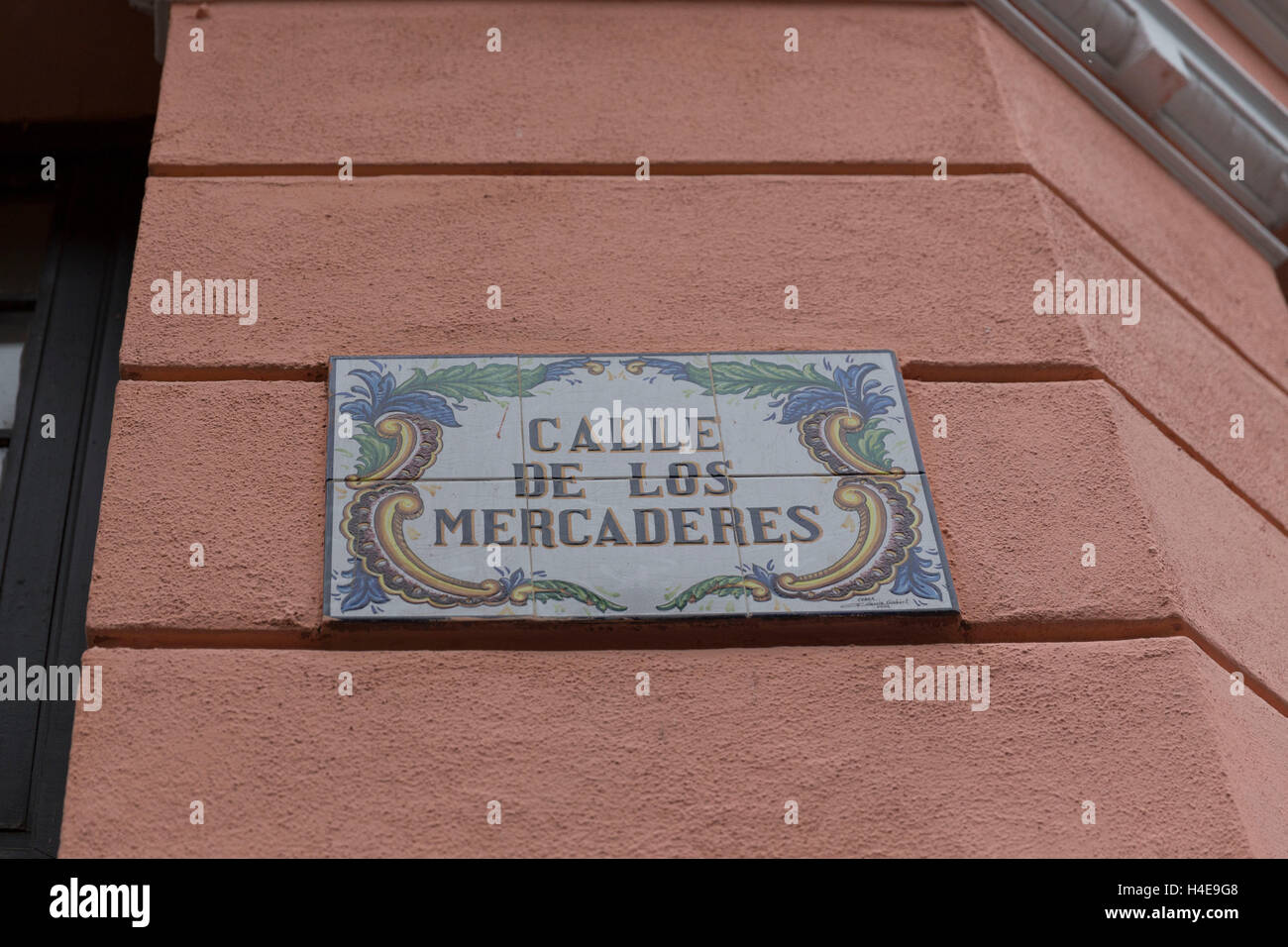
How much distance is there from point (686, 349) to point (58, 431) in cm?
138

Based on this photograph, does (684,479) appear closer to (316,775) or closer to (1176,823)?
(316,775)

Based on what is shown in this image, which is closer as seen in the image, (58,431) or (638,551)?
(638,551)

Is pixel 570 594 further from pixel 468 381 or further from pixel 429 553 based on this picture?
pixel 468 381

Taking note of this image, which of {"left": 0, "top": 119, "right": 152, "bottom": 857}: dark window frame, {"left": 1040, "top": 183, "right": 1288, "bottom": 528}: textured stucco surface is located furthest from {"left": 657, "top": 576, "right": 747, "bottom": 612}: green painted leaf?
{"left": 0, "top": 119, "right": 152, "bottom": 857}: dark window frame

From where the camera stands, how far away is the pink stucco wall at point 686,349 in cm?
238

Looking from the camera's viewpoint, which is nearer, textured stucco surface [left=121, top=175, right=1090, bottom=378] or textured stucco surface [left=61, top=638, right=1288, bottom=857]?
textured stucco surface [left=61, top=638, right=1288, bottom=857]

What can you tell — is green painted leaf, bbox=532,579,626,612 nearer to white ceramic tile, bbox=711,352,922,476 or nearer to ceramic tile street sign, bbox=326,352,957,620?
ceramic tile street sign, bbox=326,352,957,620

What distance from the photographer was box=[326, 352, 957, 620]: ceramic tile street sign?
2.54 m

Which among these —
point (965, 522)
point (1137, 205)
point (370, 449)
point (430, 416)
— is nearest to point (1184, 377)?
point (1137, 205)

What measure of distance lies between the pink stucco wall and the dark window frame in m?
0.51

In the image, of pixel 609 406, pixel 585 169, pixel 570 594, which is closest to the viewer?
pixel 570 594

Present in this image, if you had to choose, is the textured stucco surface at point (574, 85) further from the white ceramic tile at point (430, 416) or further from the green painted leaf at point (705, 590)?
the green painted leaf at point (705, 590)

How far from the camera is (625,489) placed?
266 cm

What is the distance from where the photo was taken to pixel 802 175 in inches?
129
